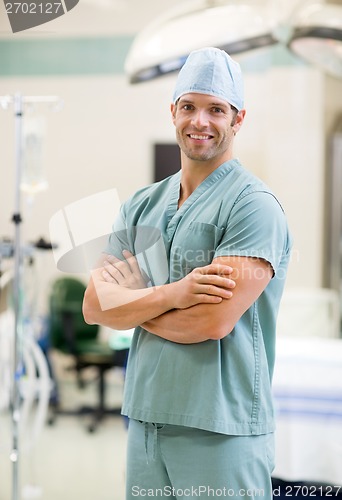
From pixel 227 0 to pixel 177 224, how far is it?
61.2 inches

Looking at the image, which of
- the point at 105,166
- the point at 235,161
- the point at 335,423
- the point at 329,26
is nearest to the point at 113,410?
the point at 105,166

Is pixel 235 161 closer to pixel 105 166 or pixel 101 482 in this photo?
pixel 101 482

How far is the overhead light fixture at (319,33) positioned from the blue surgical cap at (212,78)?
105 centimetres

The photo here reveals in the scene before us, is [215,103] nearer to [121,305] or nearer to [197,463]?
[121,305]

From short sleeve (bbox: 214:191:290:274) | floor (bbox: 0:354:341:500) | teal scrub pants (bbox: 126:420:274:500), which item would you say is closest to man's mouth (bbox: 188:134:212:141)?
short sleeve (bbox: 214:191:290:274)

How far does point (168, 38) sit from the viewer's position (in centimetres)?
227

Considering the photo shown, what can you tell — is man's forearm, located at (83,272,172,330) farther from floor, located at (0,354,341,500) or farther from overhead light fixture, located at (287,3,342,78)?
overhead light fixture, located at (287,3,342,78)

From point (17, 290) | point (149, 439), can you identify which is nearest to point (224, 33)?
point (17, 290)

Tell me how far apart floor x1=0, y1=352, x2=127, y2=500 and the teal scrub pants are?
99 cm

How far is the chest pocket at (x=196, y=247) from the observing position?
1.35 meters

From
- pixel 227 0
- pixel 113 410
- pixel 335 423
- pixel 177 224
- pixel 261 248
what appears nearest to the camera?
pixel 261 248

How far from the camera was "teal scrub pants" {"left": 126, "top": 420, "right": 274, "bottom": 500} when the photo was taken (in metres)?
1.35

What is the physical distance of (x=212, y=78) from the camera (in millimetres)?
1342

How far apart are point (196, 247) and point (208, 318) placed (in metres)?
0.16
